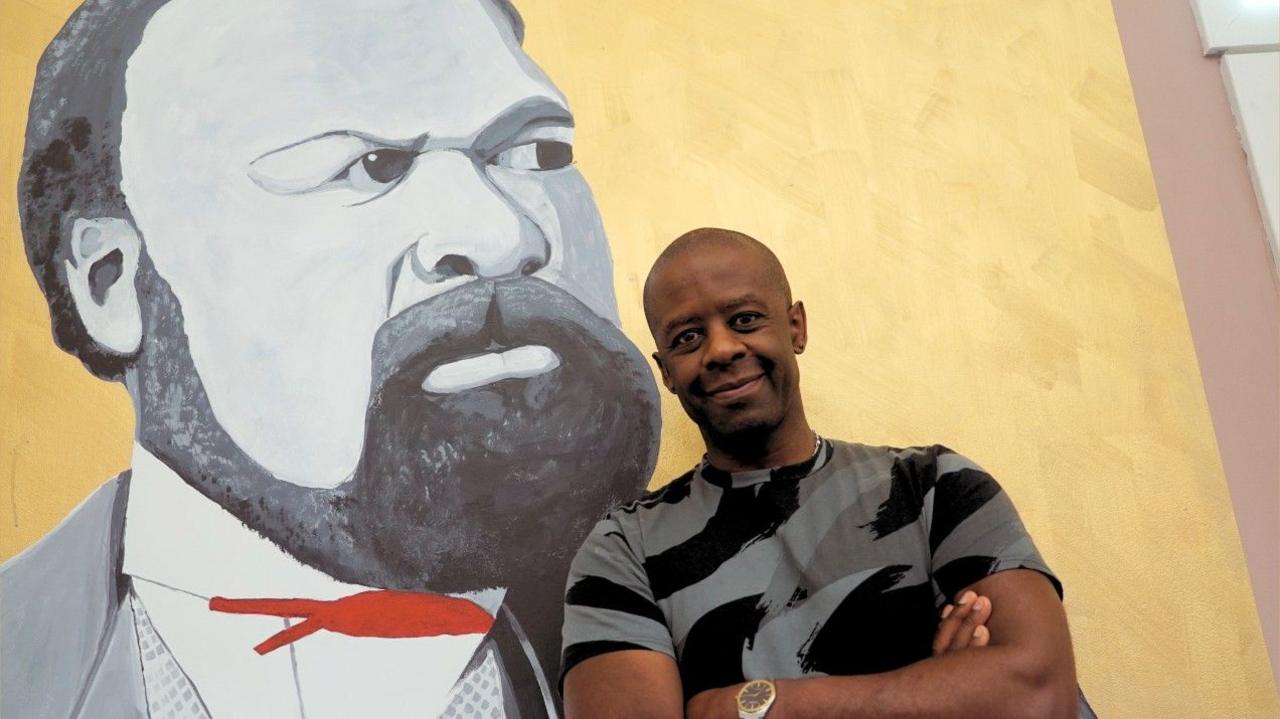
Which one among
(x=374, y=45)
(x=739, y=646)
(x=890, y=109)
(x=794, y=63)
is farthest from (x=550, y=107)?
(x=739, y=646)

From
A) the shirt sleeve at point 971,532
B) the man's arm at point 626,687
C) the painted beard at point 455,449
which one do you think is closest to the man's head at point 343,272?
the painted beard at point 455,449

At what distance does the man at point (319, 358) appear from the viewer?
70.2 inches

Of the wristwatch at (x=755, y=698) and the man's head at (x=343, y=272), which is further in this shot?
the man's head at (x=343, y=272)

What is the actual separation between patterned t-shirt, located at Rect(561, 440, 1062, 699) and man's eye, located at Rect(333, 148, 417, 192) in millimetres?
706

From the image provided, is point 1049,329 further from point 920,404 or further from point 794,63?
point 794,63

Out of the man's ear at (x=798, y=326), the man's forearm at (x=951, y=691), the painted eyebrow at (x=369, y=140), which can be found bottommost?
the man's forearm at (x=951, y=691)

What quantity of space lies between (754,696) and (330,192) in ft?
3.61

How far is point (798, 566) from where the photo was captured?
5.21 ft

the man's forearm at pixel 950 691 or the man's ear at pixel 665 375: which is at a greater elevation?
the man's ear at pixel 665 375

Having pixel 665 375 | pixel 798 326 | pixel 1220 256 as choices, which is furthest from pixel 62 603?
pixel 1220 256

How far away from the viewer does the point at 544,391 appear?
76.5 inches

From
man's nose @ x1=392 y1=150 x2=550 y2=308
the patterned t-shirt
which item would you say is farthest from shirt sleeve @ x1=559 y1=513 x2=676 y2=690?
man's nose @ x1=392 y1=150 x2=550 y2=308

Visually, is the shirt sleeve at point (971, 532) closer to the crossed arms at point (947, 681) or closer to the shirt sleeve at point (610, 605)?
the crossed arms at point (947, 681)

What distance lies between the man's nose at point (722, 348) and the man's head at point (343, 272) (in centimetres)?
28
